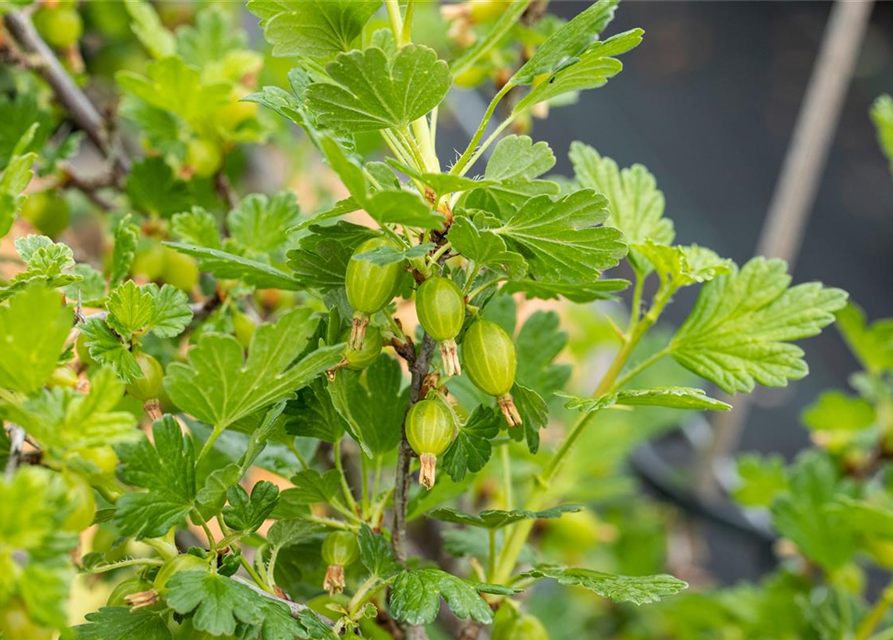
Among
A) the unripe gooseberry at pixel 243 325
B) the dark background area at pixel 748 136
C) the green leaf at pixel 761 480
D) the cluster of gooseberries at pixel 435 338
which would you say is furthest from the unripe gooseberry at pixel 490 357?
the dark background area at pixel 748 136

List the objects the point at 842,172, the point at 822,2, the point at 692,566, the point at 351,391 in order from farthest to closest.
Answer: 1. the point at 822,2
2. the point at 842,172
3. the point at 692,566
4. the point at 351,391

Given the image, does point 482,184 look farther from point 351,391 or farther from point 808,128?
point 808,128

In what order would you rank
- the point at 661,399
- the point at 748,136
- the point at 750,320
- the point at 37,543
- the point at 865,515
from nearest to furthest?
the point at 37,543, the point at 661,399, the point at 750,320, the point at 865,515, the point at 748,136

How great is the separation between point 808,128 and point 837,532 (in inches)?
26.6

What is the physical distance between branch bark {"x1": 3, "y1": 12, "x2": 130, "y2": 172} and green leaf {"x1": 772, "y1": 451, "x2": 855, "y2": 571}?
27.1 inches

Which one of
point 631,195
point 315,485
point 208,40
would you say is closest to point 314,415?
point 315,485

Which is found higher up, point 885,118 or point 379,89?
point 379,89

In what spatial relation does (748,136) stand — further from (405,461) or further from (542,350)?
(405,461)

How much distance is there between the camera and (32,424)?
34 centimetres

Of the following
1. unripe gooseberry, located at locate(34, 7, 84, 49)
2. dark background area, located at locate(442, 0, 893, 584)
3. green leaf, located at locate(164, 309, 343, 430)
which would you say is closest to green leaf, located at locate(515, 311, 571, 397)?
green leaf, located at locate(164, 309, 343, 430)

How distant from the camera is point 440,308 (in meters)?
0.38

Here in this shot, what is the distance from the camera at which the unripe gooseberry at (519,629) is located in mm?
492

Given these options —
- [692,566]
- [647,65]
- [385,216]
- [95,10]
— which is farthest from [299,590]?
[647,65]

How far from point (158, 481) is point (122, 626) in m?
0.07
